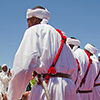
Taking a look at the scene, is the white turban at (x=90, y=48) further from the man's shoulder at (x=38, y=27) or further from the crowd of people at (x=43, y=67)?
the man's shoulder at (x=38, y=27)

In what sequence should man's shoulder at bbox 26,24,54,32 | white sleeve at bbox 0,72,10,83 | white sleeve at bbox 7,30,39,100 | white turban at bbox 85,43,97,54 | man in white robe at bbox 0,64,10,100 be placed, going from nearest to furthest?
white sleeve at bbox 7,30,39,100
man's shoulder at bbox 26,24,54,32
white turban at bbox 85,43,97,54
man in white robe at bbox 0,64,10,100
white sleeve at bbox 0,72,10,83

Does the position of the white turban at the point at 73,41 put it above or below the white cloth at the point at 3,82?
below

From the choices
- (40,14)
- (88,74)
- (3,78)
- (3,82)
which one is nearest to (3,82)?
(3,82)

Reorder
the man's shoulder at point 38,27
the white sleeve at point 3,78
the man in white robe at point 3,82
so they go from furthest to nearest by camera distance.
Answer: the white sleeve at point 3,78
the man in white robe at point 3,82
the man's shoulder at point 38,27

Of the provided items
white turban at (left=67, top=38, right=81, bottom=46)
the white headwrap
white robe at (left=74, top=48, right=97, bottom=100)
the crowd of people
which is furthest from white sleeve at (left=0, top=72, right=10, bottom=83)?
the crowd of people

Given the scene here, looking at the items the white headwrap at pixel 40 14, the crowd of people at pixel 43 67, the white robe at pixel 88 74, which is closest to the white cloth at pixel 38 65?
the crowd of people at pixel 43 67

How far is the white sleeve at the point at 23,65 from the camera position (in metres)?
2.99

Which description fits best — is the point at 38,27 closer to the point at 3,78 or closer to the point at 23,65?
the point at 23,65

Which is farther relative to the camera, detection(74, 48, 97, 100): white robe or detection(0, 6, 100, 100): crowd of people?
detection(74, 48, 97, 100): white robe

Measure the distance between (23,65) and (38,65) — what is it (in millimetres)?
211

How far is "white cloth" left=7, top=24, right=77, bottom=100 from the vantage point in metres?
3.01

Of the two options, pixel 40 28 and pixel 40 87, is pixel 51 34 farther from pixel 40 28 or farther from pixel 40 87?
pixel 40 87

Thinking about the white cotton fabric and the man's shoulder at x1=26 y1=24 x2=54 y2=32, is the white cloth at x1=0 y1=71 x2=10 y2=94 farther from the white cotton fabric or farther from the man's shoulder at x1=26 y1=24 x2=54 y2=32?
the man's shoulder at x1=26 y1=24 x2=54 y2=32

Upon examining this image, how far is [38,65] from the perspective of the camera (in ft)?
9.97
